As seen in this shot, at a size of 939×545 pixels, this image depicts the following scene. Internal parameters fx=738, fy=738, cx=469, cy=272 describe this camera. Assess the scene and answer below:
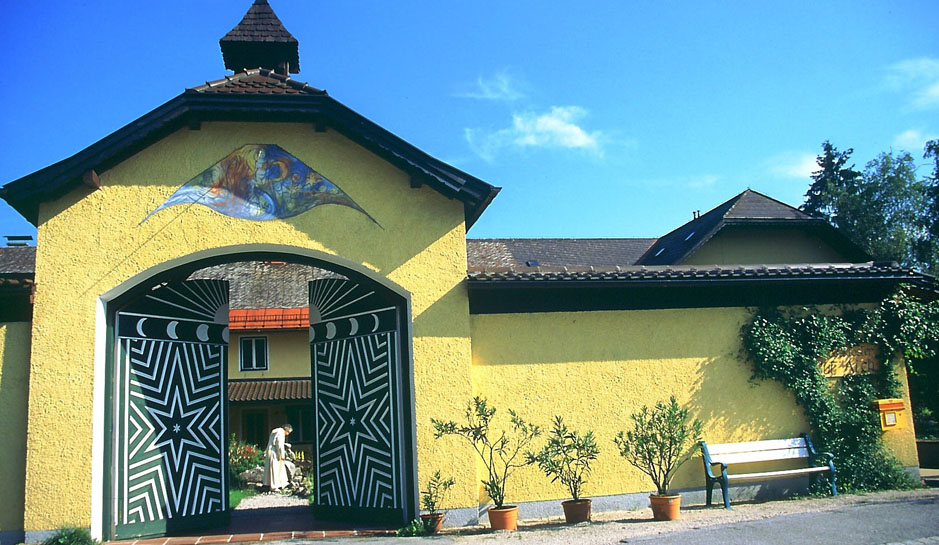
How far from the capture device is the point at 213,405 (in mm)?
10719

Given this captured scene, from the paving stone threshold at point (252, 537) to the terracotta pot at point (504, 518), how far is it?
1.28 m

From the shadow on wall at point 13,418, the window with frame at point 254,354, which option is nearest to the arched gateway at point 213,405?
the shadow on wall at point 13,418

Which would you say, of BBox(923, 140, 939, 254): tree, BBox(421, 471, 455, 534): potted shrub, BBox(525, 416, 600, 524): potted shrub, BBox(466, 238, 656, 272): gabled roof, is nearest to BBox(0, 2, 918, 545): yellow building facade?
BBox(421, 471, 455, 534): potted shrub

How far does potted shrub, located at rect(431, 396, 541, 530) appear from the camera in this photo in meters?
9.09

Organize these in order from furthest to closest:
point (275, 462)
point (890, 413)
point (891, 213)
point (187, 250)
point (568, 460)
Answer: point (891, 213), point (275, 462), point (890, 413), point (187, 250), point (568, 460)

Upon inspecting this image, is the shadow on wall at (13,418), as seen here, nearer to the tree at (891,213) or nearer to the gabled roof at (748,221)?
the gabled roof at (748,221)

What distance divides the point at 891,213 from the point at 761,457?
31012mm

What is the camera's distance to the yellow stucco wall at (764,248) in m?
20.7

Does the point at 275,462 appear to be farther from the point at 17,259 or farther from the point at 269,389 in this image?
the point at 17,259

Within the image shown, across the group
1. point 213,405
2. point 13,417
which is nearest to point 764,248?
point 213,405

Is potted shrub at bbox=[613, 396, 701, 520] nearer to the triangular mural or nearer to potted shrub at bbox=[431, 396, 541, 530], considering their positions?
potted shrub at bbox=[431, 396, 541, 530]

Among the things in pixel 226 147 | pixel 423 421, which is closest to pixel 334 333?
pixel 423 421

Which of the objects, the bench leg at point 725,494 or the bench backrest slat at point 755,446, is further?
the bench backrest slat at point 755,446

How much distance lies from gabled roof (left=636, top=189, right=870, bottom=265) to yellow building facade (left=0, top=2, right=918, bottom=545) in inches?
364
